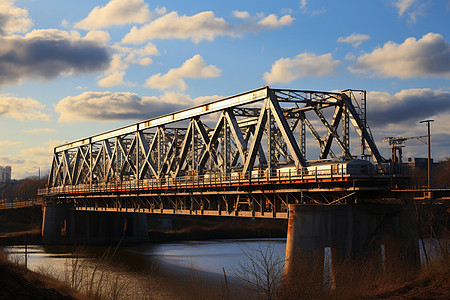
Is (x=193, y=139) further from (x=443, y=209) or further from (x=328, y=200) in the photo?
(x=443, y=209)

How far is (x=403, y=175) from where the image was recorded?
39.7 metres

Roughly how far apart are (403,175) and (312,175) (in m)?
7.45

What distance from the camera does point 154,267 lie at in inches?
2405

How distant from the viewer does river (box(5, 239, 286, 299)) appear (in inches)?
1586

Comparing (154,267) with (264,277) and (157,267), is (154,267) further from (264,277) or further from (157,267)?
(264,277)

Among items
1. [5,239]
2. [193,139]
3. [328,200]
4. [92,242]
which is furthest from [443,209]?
[5,239]

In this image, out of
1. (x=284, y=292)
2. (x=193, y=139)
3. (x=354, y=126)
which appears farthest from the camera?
(x=193, y=139)

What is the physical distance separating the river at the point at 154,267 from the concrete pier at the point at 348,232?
2.97 meters

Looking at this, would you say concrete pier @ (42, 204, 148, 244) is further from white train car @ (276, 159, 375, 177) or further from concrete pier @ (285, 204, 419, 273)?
concrete pier @ (285, 204, 419, 273)

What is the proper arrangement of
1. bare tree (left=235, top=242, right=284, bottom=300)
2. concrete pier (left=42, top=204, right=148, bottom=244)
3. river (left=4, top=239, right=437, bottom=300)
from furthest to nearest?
concrete pier (left=42, top=204, right=148, bottom=244) < river (left=4, top=239, right=437, bottom=300) < bare tree (left=235, top=242, right=284, bottom=300)

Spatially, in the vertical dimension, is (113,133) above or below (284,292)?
above

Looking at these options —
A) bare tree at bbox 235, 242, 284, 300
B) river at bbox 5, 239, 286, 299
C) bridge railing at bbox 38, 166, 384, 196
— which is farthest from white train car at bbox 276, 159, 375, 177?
river at bbox 5, 239, 286, 299

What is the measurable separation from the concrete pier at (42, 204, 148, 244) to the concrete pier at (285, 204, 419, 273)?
62483 mm

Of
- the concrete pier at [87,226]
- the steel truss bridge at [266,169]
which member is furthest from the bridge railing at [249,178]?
the concrete pier at [87,226]
